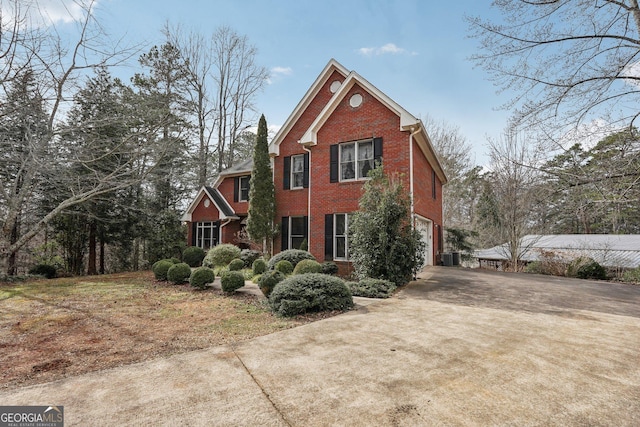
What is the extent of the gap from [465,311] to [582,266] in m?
10.5

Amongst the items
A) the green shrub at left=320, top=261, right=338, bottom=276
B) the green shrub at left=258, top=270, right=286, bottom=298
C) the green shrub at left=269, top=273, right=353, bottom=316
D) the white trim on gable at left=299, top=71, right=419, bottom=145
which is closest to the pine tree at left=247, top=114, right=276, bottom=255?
the white trim on gable at left=299, top=71, right=419, bottom=145

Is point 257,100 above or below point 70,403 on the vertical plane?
above

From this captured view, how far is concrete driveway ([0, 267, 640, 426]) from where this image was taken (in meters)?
2.47

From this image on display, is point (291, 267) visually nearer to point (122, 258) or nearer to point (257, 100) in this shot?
point (122, 258)

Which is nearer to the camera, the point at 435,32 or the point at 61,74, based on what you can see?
the point at 435,32

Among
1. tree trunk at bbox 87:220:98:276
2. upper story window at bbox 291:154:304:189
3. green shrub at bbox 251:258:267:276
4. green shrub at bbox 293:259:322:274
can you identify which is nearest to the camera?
green shrub at bbox 293:259:322:274

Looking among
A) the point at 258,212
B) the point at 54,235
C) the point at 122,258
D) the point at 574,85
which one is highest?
the point at 574,85

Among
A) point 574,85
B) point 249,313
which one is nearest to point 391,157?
point 574,85

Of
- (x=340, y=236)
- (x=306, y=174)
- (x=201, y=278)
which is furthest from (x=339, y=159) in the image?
(x=201, y=278)

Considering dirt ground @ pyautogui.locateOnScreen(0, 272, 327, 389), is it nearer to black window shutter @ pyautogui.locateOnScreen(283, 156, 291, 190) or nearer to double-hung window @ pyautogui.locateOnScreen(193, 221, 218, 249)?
black window shutter @ pyautogui.locateOnScreen(283, 156, 291, 190)

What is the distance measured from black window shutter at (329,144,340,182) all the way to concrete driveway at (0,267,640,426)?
7.84m

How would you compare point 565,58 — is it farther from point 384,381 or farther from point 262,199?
point 262,199

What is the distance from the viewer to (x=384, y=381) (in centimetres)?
303

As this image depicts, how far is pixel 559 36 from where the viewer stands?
737cm
